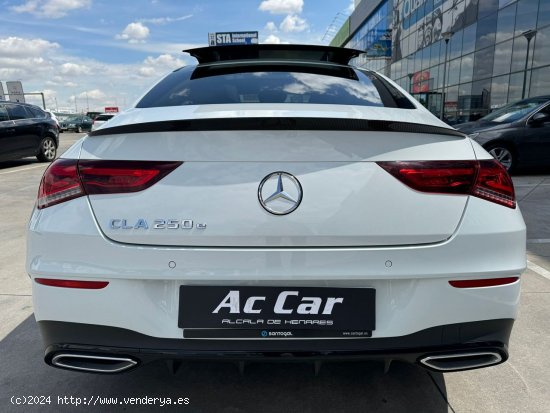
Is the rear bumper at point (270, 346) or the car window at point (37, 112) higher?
the car window at point (37, 112)

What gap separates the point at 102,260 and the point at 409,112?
4.29 feet

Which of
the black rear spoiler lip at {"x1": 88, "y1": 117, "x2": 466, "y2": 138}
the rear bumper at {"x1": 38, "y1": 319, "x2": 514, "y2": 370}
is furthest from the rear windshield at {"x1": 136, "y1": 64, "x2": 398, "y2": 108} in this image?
the rear bumper at {"x1": 38, "y1": 319, "x2": 514, "y2": 370}

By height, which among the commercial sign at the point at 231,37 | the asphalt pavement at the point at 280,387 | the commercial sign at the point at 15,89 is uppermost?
the commercial sign at the point at 231,37

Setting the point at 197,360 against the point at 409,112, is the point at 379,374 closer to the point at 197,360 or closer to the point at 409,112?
the point at 197,360

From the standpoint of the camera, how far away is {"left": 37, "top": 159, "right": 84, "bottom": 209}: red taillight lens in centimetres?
153

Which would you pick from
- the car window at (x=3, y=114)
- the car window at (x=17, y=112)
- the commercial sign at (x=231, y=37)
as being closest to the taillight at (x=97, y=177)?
the car window at (x=3, y=114)

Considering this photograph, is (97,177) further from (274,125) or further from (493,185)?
(493,185)

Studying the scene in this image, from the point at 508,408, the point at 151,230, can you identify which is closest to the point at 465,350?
the point at 508,408

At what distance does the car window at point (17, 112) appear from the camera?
10.1 metres

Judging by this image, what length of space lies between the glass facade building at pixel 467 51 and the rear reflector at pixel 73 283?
15474mm

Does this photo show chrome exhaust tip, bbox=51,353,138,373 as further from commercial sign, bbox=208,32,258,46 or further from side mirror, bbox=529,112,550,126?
commercial sign, bbox=208,32,258,46

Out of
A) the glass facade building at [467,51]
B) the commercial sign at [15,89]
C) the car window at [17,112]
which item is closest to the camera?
the car window at [17,112]

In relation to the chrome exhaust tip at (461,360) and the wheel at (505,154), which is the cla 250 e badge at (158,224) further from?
the wheel at (505,154)

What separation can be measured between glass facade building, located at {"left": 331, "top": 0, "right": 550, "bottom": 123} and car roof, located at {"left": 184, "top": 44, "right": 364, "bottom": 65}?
533 inches
